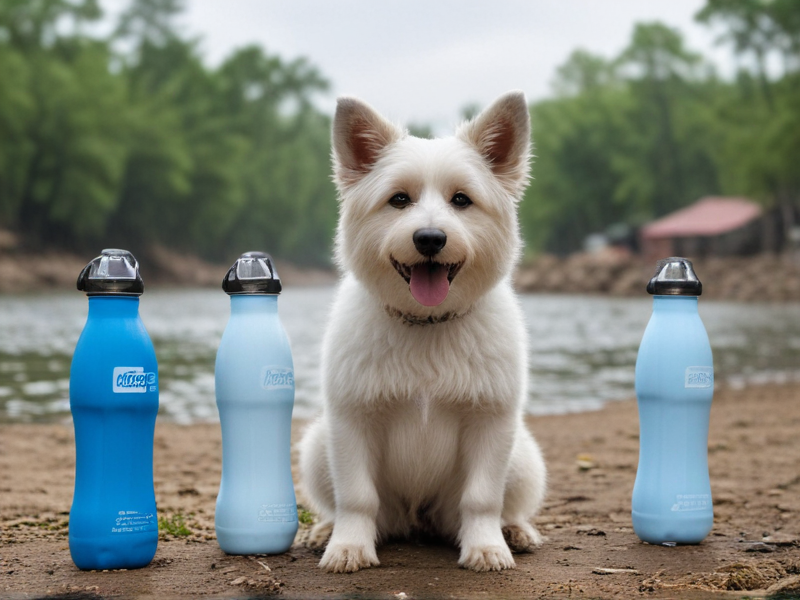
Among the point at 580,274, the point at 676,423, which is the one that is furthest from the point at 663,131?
the point at 676,423

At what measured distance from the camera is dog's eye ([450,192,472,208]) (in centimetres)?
409

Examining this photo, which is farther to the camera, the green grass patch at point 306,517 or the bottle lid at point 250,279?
the green grass patch at point 306,517

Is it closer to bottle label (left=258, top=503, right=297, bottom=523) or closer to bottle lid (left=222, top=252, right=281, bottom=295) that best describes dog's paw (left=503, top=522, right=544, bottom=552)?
bottle label (left=258, top=503, right=297, bottom=523)

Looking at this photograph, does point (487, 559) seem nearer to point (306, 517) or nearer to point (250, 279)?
point (306, 517)

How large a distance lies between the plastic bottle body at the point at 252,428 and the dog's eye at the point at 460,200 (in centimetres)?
101

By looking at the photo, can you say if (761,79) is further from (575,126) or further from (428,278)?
(428,278)

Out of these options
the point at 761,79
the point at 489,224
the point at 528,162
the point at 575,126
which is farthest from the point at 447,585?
the point at 575,126

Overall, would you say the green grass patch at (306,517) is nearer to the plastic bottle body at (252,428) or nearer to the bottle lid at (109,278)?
the plastic bottle body at (252,428)

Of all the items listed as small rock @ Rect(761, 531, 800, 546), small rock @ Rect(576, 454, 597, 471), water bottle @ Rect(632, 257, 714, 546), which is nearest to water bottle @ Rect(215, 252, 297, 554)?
water bottle @ Rect(632, 257, 714, 546)

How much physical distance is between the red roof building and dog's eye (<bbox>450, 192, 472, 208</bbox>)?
55.5 m

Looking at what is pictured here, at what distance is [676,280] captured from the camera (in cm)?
441

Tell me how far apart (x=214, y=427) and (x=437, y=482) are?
500 cm

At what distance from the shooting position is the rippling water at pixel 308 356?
1050cm

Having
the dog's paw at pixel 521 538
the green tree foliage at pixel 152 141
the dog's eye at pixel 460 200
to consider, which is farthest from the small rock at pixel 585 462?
the green tree foliage at pixel 152 141
